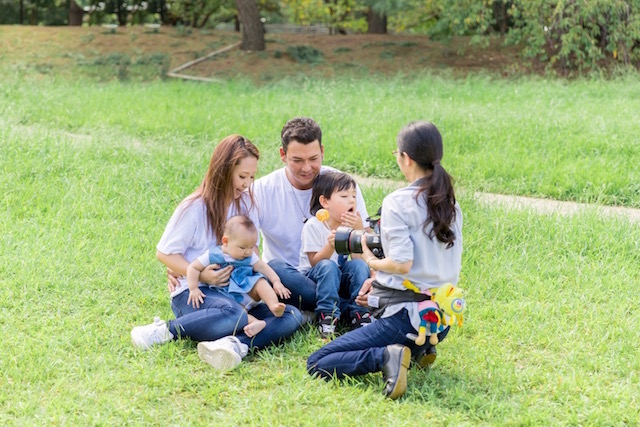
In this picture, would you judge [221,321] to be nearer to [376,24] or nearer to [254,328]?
[254,328]

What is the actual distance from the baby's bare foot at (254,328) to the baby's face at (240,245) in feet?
1.15

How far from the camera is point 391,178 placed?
27.9 feet

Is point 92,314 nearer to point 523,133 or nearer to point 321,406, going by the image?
point 321,406

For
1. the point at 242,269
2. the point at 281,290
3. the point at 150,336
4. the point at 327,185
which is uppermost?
the point at 327,185

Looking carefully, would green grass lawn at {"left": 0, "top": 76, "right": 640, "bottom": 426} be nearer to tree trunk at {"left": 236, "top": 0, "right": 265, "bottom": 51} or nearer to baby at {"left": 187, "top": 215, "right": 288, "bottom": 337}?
baby at {"left": 187, "top": 215, "right": 288, "bottom": 337}

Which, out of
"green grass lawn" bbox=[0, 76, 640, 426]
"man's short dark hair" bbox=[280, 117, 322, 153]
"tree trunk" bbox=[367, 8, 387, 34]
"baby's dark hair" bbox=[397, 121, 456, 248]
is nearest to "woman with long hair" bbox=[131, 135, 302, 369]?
"green grass lawn" bbox=[0, 76, 640, 426]

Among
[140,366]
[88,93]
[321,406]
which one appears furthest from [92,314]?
[88,93]

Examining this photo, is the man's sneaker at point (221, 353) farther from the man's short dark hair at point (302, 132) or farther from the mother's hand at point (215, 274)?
the man's short dark hair at point (302, 132)

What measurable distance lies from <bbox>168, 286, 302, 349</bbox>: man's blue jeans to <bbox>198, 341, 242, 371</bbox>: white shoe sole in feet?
0.54

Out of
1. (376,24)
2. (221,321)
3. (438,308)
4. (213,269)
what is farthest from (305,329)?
(376,24)

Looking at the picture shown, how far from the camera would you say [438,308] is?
393 centimetres

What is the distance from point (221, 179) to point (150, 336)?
36.2 inches

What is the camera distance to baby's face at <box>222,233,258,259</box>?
4.42 meters

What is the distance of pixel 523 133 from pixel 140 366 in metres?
6.12
